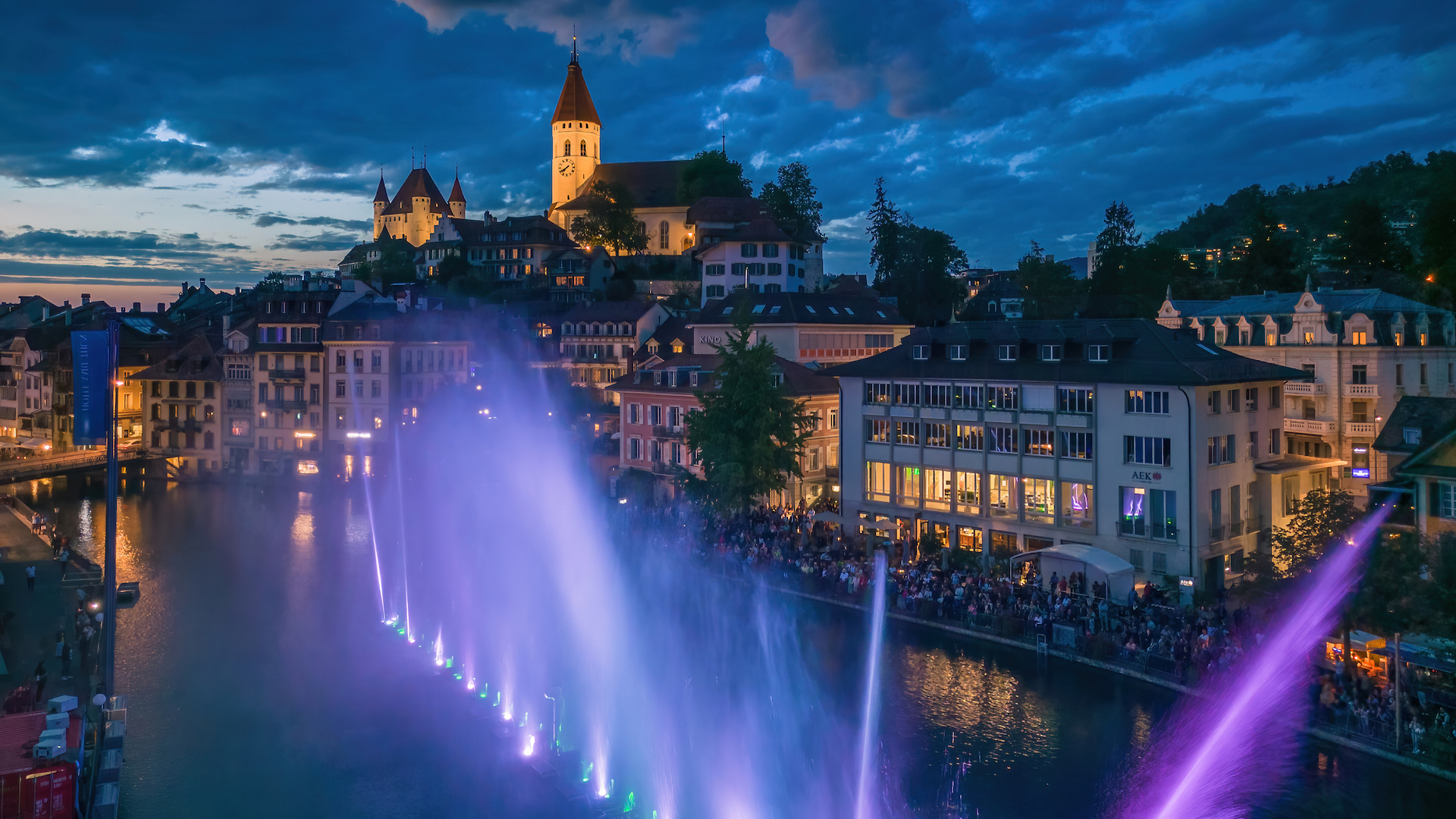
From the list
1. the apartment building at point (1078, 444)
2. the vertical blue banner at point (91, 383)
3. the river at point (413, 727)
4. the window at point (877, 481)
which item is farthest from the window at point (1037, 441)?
the vertical blue banner at point (91, 383)

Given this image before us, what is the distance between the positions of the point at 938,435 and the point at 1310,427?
23473 mm

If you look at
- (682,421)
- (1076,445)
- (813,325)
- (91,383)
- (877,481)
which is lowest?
(877,481)

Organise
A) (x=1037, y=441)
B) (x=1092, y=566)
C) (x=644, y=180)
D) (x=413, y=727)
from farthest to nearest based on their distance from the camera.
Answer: (x=644, y=180), (x=1037, y=441), (x=1092, y=566), (x=413, y=727)

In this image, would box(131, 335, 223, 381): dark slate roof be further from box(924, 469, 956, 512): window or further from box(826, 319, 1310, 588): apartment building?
box(924, 469, 956, 512): window

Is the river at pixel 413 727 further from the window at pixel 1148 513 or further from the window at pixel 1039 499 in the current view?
the window at pixel 1039 499

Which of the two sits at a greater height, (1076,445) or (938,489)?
(1076,445)

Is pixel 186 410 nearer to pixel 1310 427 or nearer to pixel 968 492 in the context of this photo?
pixel 968 492

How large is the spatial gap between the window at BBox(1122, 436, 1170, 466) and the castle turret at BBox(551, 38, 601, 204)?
128m

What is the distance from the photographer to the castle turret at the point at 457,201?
591 ft

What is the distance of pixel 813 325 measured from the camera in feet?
229

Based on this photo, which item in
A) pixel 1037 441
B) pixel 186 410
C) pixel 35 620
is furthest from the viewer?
pixel 186 410

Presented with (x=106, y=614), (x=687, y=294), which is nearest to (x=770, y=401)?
(x=106, y=614)

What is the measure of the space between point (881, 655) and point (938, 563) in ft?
27.7

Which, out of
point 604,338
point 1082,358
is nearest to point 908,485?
point 1082,358
